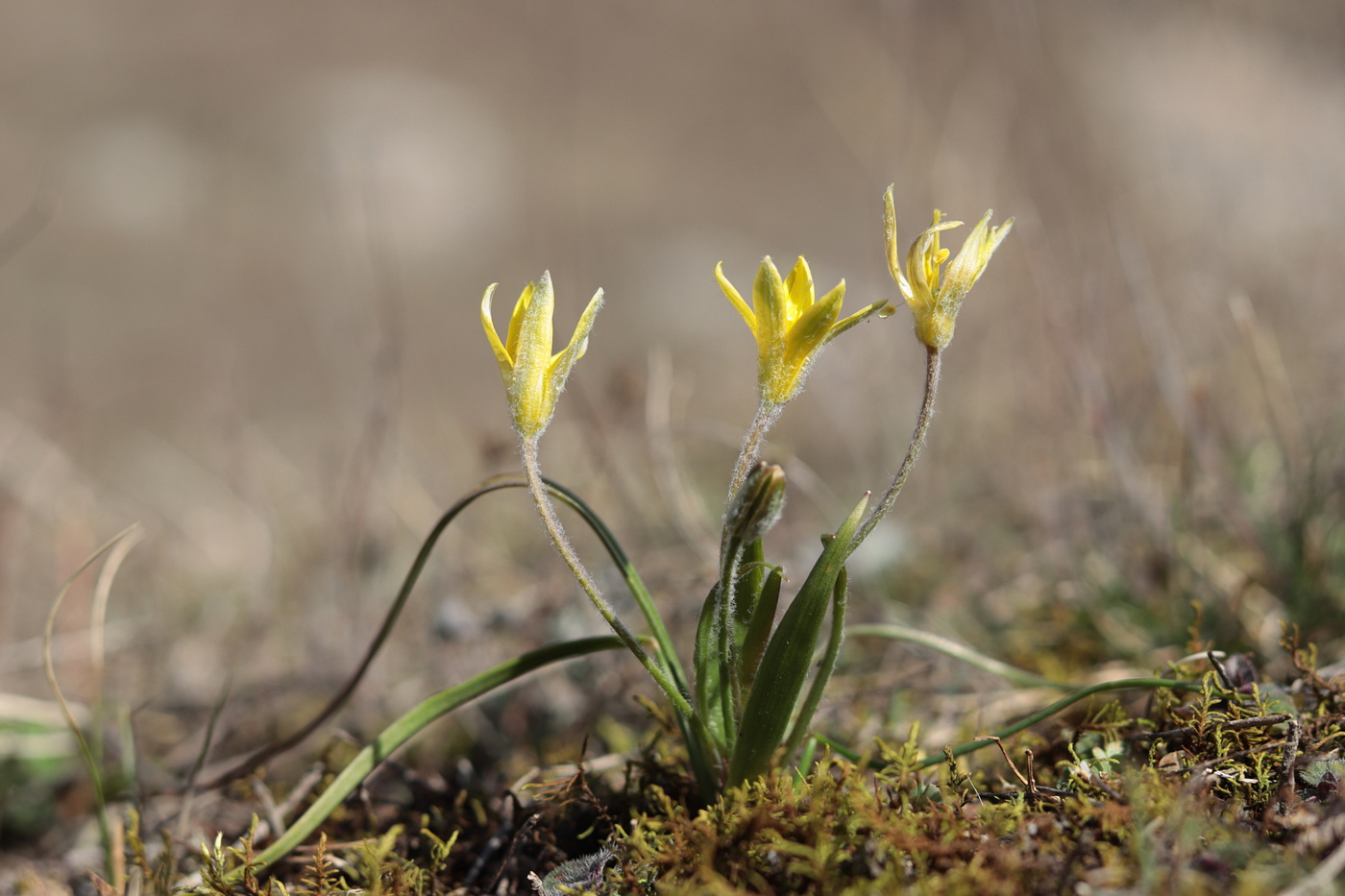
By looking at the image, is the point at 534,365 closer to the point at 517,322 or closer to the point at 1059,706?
the point at 517,322

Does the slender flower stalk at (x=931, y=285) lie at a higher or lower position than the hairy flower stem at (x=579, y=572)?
higher

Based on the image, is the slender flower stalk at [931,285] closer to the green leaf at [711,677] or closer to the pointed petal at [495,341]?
the green leaf at [711,677]

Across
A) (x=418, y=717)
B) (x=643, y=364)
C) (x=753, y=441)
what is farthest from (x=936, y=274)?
(x=643, y=364)

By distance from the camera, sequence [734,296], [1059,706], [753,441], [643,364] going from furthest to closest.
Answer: [643,364]
[1059,706]
[753,441]
[734,296]

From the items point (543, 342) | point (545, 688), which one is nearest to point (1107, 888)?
point (543, 342)

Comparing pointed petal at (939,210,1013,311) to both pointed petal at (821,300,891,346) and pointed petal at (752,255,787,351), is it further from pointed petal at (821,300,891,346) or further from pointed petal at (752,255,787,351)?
pointed petal at (752,255,787,351)

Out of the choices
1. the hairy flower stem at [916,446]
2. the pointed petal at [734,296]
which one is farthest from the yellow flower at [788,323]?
the hairy flower stem at [916,446]

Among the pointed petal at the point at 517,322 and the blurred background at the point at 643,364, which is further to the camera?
the blurred background at the point at 643,364
